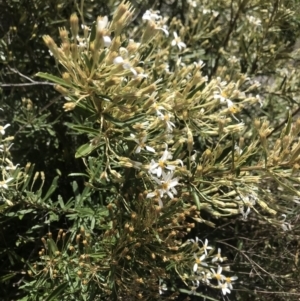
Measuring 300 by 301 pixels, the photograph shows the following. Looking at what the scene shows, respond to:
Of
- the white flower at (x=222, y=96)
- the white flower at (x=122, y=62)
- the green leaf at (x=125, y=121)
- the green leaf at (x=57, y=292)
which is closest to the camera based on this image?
the white flower at (x=122, y=62)

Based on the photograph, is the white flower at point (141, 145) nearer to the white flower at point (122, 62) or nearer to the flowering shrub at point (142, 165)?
the flowering shrub at point (142, 165)

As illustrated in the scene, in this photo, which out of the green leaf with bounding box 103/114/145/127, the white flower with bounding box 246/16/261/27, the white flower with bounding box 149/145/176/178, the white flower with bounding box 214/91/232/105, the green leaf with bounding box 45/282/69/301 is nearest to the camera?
the green leaf with bounding box 103/114/145/127

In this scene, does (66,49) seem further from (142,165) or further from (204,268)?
(204,268)

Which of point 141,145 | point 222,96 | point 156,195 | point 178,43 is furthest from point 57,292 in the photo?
point 178,43

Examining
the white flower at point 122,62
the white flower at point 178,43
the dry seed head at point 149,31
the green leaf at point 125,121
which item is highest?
the dry seed head at point 149,31

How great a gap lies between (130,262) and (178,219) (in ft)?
0.78

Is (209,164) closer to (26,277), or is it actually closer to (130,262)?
(130,262)

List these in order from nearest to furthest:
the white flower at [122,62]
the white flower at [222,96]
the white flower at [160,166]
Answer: the white flower at [122,62] → the white flower at [160,166] → the white flower at [222,96]

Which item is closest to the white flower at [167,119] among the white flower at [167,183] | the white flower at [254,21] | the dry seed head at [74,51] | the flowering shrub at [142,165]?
the flowering shrub at [142,165]

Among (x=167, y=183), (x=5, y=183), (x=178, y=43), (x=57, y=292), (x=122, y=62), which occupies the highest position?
(x=122, y=62)

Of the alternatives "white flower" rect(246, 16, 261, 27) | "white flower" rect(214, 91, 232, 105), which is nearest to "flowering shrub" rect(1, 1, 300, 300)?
"white flower" rect(214, 91, 232, 105)

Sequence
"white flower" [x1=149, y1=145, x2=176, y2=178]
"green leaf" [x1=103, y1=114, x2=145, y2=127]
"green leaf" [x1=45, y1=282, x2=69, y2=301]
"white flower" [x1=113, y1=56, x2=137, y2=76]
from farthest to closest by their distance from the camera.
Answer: "green leaf" [x1=45, y1=282, x2=69, y2=301]
"white flower" [x1=149, y1=145, x2=176, y2=178]
"green leaf" [x1=103, y1=114, x2=145, y2=127]
"white flower" [x1=113, y1=56, x2=137, y2=76]

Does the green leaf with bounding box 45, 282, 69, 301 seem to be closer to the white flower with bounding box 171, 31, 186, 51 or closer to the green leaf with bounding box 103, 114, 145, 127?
the green leaf with bounding box 103, 114, 145, 127

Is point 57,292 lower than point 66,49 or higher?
lower
